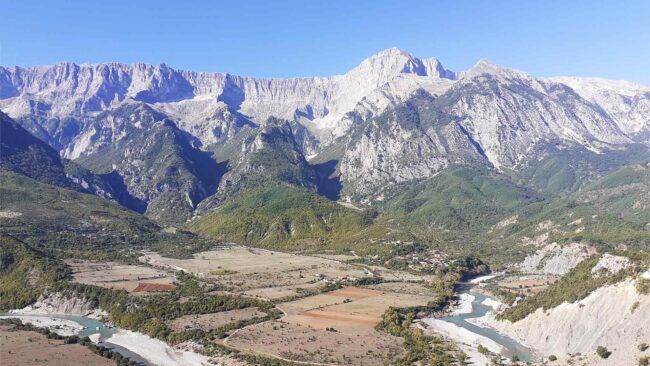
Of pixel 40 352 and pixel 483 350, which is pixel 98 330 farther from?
pixel 483 350

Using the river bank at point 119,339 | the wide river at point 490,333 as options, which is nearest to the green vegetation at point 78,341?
the river bank at point 119,339

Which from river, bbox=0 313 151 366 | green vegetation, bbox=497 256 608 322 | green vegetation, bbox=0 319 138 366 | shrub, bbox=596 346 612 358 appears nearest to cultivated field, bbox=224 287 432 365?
river, bbox=0 313 151 366

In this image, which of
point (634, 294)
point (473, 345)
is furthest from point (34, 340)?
point (634, 294)

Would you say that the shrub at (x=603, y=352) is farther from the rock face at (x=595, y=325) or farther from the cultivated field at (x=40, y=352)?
the cultivated field at (x=40, y=352)

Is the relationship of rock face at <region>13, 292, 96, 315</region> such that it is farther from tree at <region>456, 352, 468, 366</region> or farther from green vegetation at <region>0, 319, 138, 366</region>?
tree at <region>456, 352, 468, 366</region>

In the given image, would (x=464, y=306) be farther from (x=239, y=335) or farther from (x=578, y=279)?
(x=239, y=335)

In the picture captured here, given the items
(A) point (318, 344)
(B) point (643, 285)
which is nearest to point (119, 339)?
(A) point (318, 344)

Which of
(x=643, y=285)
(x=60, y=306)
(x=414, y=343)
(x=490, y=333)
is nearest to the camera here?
(x=643, y=285)
